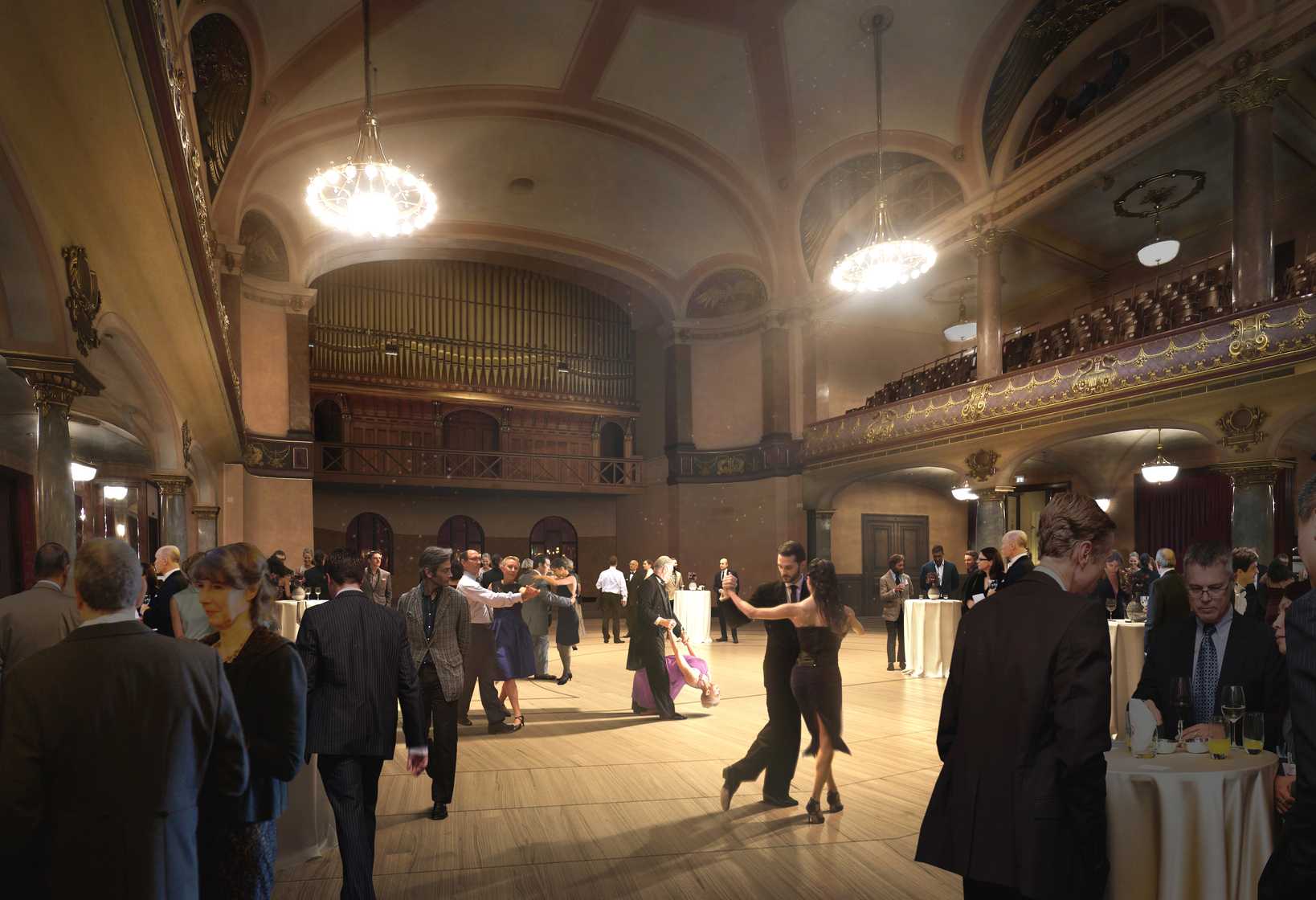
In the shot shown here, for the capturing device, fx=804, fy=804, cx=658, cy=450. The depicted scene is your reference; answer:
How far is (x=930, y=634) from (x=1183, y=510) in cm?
860

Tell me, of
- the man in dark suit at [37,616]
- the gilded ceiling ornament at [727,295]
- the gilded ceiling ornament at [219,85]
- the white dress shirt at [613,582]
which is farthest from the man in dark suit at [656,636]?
the gilded ceiling ornament at [727,295]

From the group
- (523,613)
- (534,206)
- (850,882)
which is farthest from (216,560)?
(534,206)

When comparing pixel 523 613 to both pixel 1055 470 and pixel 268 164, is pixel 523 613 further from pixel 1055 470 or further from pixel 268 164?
pixel 1055 470

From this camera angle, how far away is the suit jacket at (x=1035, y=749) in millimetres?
1873

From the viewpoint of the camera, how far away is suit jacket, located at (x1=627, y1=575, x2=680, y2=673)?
6664 mm

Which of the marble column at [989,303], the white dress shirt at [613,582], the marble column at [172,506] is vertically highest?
the marble column at [989,303]

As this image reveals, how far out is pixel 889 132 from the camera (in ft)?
47.9

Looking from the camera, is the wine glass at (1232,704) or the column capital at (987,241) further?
the column capital at (987,241)

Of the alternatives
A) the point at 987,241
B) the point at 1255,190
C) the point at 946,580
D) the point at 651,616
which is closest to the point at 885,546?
the point at 987,241

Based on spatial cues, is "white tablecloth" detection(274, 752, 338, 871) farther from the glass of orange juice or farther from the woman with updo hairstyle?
the glass of orange juice

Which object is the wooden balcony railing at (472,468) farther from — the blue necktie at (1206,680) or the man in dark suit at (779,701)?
the blue necktie at (1206,680)

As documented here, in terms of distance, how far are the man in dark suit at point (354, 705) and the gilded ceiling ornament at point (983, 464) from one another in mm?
12013

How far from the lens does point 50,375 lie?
5.22 metres

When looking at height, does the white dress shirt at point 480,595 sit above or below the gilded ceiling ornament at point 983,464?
below
